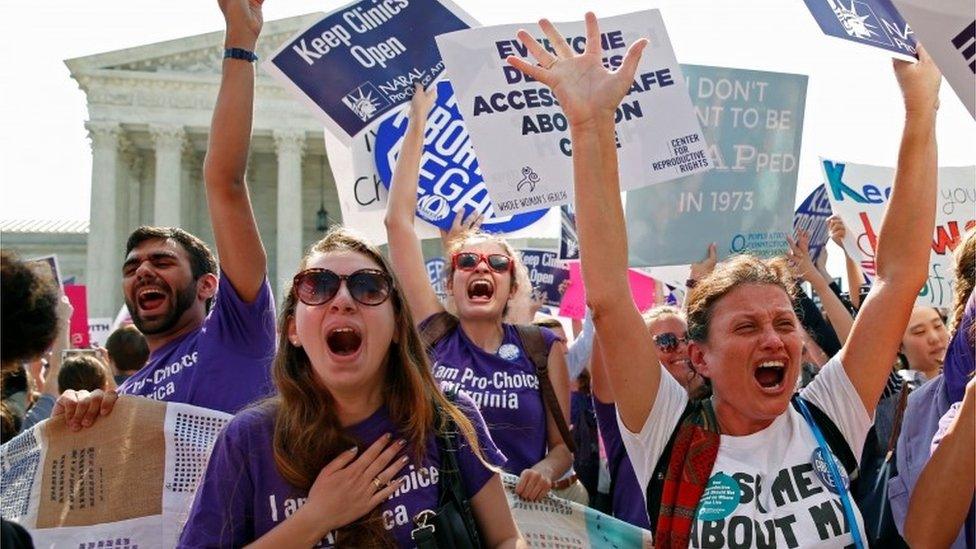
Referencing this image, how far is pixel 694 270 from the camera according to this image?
16.9 ft

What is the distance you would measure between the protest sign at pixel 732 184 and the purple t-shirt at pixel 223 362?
261 cm

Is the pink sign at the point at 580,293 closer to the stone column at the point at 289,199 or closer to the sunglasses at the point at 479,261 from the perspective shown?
the sunglasses at the point at 479,261

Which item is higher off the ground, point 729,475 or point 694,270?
point 694,270

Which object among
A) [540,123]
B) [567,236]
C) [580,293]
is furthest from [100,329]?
[540,123]

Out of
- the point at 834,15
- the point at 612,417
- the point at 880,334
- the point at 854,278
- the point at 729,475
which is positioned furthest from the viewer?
the point at 854,278

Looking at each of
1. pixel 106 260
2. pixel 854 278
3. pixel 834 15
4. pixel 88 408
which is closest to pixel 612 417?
pixel 834 15

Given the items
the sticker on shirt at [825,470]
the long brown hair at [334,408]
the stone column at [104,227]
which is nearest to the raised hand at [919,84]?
the sticker on shirt at [825,470]

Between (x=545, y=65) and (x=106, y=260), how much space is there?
39.5 meters

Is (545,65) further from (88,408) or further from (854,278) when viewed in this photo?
(854,278)

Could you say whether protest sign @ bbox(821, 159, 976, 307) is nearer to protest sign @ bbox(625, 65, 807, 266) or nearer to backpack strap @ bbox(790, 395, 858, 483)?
protest sign @ bbox(625, 65, 807, 266)

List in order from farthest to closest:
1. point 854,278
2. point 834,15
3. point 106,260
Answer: point 106,260, point 854,278, point 834,15

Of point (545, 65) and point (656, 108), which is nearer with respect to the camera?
point (545, 65)

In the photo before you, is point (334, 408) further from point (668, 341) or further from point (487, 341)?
point (668, 341)

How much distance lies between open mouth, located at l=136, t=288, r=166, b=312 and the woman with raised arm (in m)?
1.45
